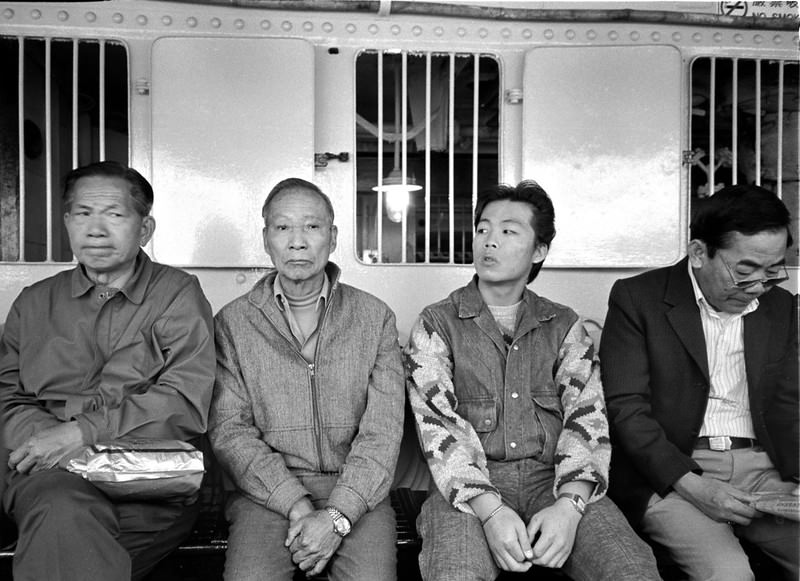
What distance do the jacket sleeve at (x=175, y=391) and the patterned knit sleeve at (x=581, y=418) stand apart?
43.2 inches

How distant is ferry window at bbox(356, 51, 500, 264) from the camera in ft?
10.5

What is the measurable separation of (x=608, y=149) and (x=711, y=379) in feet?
4.01

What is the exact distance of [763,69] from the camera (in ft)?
11.3

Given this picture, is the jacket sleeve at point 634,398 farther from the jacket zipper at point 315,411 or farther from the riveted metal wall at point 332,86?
the jacket zipper at point 315,411

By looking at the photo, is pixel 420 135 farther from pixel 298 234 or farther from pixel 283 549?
pixel 283 549

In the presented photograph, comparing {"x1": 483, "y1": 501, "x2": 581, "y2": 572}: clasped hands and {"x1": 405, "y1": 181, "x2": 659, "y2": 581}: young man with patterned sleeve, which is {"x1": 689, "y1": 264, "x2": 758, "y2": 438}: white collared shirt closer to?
{"x1": 405, "y1": 181, "x2": 659, "y2": 581}: young man with patterned sleeve

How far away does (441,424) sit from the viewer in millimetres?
2229

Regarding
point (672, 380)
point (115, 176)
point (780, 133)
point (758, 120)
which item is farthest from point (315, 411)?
point (780, 133)

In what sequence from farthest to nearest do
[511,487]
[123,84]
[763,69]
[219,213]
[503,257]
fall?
[123,84] → [763,69] → [219,213] → [503,257] → [511,487]

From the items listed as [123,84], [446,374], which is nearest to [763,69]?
[446,374]

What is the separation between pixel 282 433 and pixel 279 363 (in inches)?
8.5

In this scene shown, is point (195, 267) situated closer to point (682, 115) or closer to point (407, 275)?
point (407, 275)

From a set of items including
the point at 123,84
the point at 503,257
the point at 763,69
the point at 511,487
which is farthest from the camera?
the point at 123,84

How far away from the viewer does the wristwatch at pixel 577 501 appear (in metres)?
2.07
